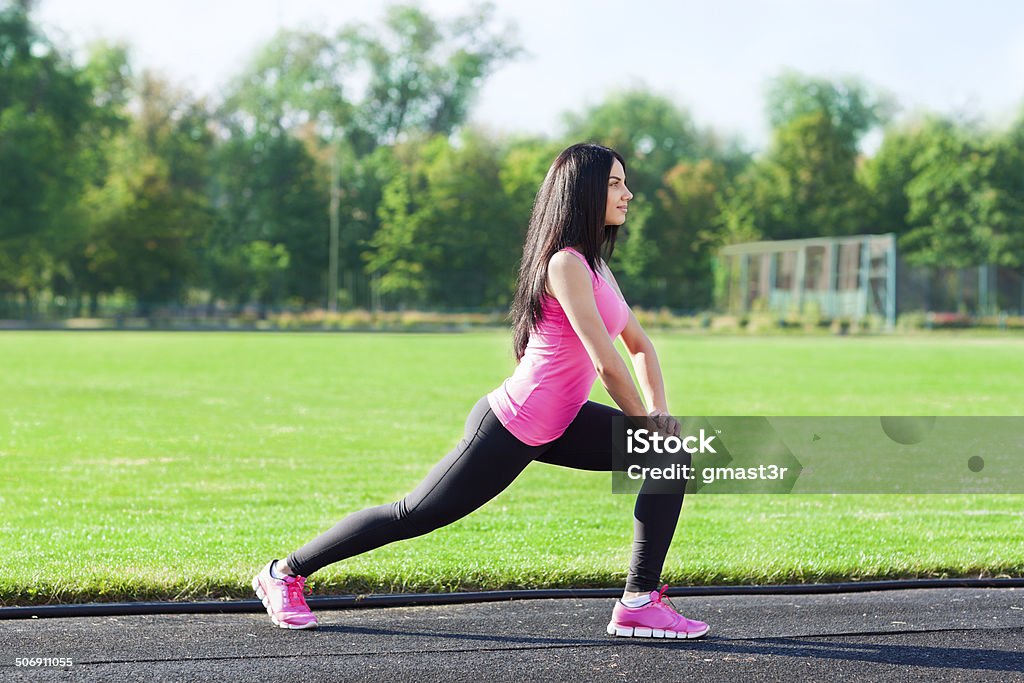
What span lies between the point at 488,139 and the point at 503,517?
2475 inches

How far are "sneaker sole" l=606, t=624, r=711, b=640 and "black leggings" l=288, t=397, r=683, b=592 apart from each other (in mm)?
154

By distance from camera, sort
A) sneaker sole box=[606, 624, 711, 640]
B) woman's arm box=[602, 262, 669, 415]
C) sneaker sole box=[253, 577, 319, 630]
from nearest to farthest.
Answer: woman's arm box=[602, 262, 669, 415] < sneaker sole box=[606, 624, 711, 640] < sneaker sole box=[253, 577, 319, 630]

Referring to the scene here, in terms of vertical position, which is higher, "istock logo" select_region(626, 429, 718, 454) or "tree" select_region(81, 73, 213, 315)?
"tree" select_region(81, 73, 213, 315)

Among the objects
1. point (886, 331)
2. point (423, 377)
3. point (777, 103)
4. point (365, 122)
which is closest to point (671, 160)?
point (777, 103)

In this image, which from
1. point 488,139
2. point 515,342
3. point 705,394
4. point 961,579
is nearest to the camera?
point 515,342

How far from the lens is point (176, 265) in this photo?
6262cm

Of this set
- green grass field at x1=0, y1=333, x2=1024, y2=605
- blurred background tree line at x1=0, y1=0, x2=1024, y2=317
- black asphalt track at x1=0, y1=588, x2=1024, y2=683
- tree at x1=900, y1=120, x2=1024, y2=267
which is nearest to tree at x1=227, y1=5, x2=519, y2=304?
blurred background tree line at x1=0, y1=0, x2=1024, y2=317

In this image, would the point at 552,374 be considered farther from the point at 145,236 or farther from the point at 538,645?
the point at 145,236

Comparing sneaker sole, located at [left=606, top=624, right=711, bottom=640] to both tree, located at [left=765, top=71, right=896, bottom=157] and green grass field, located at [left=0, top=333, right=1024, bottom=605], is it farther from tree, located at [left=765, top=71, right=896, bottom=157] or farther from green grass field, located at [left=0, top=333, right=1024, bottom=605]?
tree, located at [left=765, top=71, right=896, bottom=157]

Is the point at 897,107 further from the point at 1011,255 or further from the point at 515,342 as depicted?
the point at 515,342

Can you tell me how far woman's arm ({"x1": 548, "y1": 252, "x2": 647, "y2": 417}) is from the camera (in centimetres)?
402
